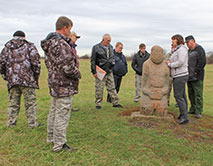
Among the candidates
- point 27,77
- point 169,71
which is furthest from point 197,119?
point 27,77

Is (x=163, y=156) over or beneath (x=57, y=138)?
beneath

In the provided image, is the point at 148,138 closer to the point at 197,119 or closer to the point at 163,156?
the point at 163,156

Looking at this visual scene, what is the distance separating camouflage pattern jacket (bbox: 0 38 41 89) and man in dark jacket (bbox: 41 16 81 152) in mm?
1342

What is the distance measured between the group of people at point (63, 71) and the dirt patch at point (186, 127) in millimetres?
270

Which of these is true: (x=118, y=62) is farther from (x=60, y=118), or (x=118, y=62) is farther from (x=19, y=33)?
(x=60, y=118)

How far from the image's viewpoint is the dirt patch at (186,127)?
510 centimetres

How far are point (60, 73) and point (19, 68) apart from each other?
1.74 meters

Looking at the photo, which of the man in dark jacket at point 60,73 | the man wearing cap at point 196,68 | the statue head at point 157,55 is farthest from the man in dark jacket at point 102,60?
→ the man in dark jacket at point 60,73

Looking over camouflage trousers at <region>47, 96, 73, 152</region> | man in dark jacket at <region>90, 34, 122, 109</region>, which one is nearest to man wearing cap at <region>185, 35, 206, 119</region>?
man in dark jacket at <region>90, 34, 122, 109</region>

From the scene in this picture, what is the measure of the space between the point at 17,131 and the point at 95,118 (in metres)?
2.07

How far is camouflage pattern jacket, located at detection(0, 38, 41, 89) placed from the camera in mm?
5180

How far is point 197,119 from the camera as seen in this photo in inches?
255

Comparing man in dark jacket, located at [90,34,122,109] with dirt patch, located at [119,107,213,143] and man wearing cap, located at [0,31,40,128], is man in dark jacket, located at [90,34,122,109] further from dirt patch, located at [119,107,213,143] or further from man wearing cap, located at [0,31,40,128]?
man wearing cap, located at [0,31,40,128]

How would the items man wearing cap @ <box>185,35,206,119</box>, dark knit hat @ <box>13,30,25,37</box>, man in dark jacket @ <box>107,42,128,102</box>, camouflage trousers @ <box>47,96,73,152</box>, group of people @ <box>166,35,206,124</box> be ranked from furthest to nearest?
man in dark jacket @ <box>107,42,128,102</box> → man wearing cap @ <box>185,35,206,119</box> → group of people @ <box>166,35,206,124</box> → dark knit hat @ <box>13,30,25,37</box> → camouflage trousers @ <box>47,96,73,152</box>
